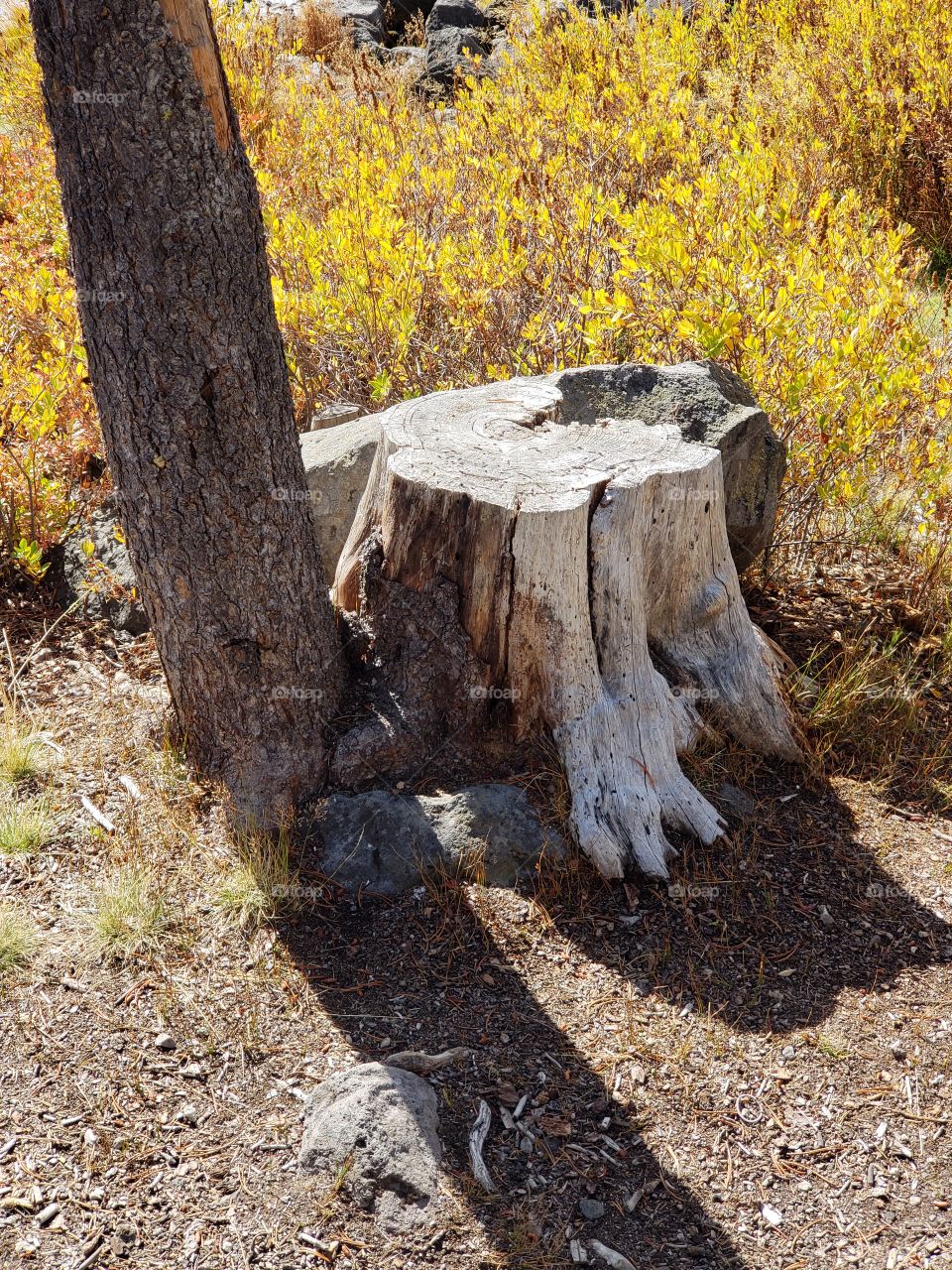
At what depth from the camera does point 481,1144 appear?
84.9 inches

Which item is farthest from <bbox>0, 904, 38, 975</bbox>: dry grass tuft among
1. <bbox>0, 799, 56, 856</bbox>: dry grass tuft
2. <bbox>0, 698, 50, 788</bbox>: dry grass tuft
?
<bbox>0, 698, 50, 788</bbox>: dry grass tuft

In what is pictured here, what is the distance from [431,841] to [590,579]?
3.00ft

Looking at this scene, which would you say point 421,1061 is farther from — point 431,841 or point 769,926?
point 769,926

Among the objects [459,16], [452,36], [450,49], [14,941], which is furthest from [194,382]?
[459,16]

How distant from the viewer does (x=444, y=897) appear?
274 centimetres

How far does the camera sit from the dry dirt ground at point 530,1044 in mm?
2043

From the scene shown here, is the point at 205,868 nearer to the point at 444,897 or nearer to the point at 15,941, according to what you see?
the point at 15,941

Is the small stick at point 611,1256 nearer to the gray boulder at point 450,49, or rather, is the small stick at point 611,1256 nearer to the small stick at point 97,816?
the small stick at point 97,816

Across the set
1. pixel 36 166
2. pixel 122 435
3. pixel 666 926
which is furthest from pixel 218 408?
pixel 36 166

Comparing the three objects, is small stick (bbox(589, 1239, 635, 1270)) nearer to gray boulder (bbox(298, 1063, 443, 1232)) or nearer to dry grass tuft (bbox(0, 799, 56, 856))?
gray boulder (bbox(298, 1063, 443, 1232))

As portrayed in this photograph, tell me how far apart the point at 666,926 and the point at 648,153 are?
16.4 feet

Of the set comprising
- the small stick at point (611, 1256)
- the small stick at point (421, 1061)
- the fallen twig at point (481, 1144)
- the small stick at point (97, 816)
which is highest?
the small stick at point (97, 816)

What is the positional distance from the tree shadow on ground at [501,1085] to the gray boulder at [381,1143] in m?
0.05

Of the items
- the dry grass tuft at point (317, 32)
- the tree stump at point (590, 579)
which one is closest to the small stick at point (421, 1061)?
the tree stump at point (590, 579)
